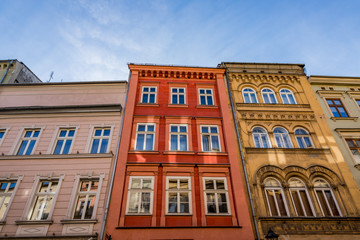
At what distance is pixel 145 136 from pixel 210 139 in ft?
13.3

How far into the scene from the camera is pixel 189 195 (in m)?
11.3

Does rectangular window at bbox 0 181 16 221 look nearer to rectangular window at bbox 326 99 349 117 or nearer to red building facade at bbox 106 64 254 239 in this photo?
red building facade at bbox 106 64 254 239

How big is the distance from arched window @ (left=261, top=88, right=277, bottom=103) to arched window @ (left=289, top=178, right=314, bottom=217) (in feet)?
19.7

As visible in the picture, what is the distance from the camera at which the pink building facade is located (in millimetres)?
10148

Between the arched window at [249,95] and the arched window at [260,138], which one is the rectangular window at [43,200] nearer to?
the arched window at [260,138]

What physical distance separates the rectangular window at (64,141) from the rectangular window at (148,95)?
509 cm

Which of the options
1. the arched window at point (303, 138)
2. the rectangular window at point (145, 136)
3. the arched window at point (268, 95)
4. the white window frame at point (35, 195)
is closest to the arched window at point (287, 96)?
the arched window at point (268, 95)

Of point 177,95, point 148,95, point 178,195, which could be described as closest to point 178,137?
point 178,195

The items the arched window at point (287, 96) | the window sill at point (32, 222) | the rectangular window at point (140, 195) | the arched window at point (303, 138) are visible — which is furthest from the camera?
the arched window at point (287, 96)

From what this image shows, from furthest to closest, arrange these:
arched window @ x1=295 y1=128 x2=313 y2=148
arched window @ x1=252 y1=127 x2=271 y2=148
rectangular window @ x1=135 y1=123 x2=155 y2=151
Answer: arched window @ x1=295 y1=128 x2=313 y2=148
arched window @ x1=252 y1=127 x2=271 y2=148
rectangular window @ x1=135 y1=123 x2=155 y2=151

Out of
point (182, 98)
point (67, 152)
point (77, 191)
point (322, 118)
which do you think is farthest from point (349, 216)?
point (67, 152)

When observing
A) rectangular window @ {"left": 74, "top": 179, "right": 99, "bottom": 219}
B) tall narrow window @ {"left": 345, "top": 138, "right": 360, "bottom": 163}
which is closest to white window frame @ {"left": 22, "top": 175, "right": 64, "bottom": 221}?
rectangular window @ {"left": 74, "top": 179, "right": 99, "bottom": 219}

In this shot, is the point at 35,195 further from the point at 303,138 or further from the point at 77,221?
the point at 303,138

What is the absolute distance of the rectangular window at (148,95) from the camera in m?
15.4
